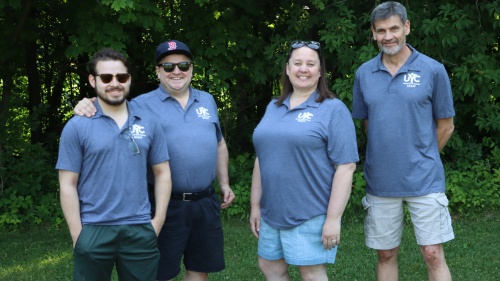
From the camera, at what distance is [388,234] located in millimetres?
4551

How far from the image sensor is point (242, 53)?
955cm

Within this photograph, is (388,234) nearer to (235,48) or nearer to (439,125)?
(439,125)

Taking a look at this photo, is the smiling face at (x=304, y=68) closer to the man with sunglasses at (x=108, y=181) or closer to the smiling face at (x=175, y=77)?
the smiling face at (x=175, y=77)

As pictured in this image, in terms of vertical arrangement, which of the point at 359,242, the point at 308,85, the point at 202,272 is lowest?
the point at 359,242

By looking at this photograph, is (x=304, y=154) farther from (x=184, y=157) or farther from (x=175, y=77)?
(x=175, y=77)

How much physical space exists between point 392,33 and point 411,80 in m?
0.29

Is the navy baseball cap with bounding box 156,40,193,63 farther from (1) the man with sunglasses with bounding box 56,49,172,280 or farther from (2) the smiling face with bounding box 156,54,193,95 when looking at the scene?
(1) the man with sunglasses with bounding box 56,49,172,280

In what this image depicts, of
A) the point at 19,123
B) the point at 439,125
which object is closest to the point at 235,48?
the point at 19,123

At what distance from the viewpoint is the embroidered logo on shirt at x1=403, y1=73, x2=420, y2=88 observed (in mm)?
4297

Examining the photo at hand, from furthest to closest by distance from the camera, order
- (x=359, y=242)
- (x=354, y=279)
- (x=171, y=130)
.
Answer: (x=359, y=242) → (x=354, y=279) → (x=171, y=130)

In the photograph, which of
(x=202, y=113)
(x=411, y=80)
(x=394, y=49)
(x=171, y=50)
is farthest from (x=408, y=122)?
(x=171, y=50)

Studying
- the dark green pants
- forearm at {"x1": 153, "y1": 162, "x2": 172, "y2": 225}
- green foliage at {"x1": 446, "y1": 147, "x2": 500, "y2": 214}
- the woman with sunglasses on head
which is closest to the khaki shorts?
the woman with sunglasses on head

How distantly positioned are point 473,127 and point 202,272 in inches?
253

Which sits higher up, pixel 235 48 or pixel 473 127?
pixel 235 48
